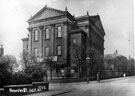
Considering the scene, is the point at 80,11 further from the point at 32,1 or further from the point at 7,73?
the point at 7,73

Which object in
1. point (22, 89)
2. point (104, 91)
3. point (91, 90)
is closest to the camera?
point (22, 89)

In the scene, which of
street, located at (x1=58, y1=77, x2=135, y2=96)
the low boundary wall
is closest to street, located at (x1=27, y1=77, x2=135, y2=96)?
street, located at (x1=58, y1=77, x2=135, y2=96)

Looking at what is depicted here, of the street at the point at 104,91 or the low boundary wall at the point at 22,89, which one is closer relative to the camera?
the low boundary wall at the point at 22,89

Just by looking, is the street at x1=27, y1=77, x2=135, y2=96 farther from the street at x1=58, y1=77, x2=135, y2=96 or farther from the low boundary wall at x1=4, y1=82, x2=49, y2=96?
the low boundary wall at x1=4, y1=82, x2=49, y2=96

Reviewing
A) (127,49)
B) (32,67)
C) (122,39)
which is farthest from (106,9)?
(32,67)

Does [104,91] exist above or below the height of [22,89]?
below

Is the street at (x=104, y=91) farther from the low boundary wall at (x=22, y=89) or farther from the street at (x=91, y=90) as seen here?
the low boundary wall at (x=22, y=89)

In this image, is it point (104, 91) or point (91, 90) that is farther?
point (91, 90)

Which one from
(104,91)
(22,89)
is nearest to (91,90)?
(104,91)

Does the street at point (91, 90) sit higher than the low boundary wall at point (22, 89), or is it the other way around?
the low boundary wall at point (22, 89)

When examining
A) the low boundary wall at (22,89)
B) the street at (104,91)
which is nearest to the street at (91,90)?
Result: the street at (104,91)

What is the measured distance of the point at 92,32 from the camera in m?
11.2

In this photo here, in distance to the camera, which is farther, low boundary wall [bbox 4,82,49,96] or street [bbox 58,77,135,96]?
street [bbox 58,77,135,96]

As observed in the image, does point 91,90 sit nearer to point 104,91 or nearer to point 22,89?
point 104,91
